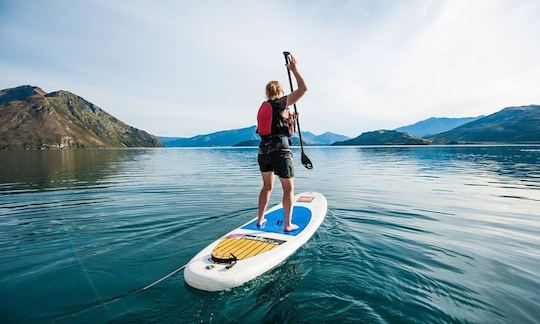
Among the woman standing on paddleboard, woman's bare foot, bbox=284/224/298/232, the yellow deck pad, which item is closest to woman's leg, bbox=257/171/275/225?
the woman standing on paddleboard

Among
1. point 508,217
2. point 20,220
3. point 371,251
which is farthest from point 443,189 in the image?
point 20,220

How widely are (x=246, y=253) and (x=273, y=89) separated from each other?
3.79m

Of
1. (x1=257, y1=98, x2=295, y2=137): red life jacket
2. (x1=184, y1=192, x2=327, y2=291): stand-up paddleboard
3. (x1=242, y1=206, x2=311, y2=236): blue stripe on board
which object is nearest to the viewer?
(x1=184, y1=192, x2=327, y2=291): stand-up paddleboard

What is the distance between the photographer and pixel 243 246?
579 centimetres

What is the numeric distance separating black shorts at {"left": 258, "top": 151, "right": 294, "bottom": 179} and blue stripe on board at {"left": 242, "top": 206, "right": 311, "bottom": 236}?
4.79ft

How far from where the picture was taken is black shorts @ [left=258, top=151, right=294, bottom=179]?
6402 mm

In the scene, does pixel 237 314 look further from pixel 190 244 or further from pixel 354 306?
pixel 190 244

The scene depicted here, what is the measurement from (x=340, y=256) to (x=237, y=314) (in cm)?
290

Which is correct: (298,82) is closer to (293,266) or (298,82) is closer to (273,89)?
(273,89)

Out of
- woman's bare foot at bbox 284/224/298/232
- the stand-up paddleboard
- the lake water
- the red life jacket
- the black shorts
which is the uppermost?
the red life jacket

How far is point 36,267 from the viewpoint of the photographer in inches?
216

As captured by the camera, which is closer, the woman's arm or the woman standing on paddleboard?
the woman's arm

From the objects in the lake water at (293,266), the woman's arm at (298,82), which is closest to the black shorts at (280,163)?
the woman's arm at (298,82)

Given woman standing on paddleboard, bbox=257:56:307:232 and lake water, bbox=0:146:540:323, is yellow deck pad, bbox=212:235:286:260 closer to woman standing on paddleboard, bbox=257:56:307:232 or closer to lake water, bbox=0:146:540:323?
lake water, bbox=0:146:540:323
